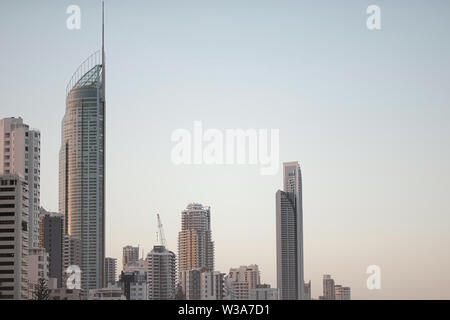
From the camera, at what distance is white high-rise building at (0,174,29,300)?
143 m

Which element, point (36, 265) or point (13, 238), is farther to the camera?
point (36, 265)

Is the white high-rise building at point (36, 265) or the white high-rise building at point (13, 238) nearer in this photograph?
the white high-rise building at point (13, 238)

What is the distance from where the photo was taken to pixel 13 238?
150 metres

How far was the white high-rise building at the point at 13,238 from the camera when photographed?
5640 inches

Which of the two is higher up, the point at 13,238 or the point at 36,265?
the point at 13,238

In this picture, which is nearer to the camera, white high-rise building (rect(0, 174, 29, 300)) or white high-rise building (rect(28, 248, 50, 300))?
white high-rise building (rect(0, 174, 29, 300))
